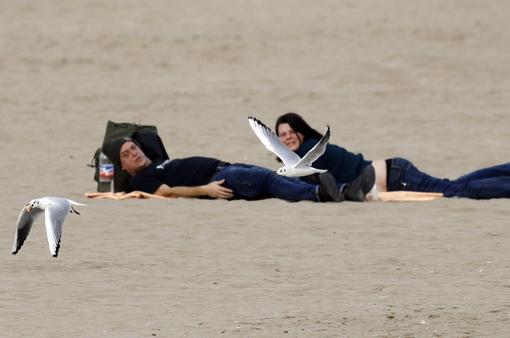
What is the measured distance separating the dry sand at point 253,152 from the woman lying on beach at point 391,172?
169 mm

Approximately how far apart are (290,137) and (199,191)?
841 mm

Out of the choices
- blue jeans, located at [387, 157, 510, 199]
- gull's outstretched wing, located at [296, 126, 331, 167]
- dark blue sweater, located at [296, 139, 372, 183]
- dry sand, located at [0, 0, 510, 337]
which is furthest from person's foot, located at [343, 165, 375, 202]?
gull's outstretched wing, located at [296, 126, 331, 167]

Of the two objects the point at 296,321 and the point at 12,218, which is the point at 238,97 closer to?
the point at 12,218

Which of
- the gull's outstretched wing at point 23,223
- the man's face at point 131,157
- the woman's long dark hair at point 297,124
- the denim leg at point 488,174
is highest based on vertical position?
the woman's long dark hair at point 297,124

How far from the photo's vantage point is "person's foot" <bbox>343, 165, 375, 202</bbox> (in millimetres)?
11859

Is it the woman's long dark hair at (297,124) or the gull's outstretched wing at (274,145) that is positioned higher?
the woman's long dark hair at (297,124)

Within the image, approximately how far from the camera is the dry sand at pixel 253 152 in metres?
8.02

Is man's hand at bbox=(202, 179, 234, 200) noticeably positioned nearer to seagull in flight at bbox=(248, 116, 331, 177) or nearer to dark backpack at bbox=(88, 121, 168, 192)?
dark backpack at bbox=(88, 121, 168, 192)

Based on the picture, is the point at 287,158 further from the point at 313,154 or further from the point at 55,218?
the point at 55,218

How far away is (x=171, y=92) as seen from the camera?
20688 millimetres

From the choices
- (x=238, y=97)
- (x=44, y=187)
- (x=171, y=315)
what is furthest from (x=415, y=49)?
(x=171, y=315)

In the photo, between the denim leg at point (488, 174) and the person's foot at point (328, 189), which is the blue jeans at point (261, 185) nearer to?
the person's foot at point (328, 189)

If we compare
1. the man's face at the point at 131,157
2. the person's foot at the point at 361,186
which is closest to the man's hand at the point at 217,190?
the man's face at the point at 131,157

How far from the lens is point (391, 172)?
12430 millimetres
